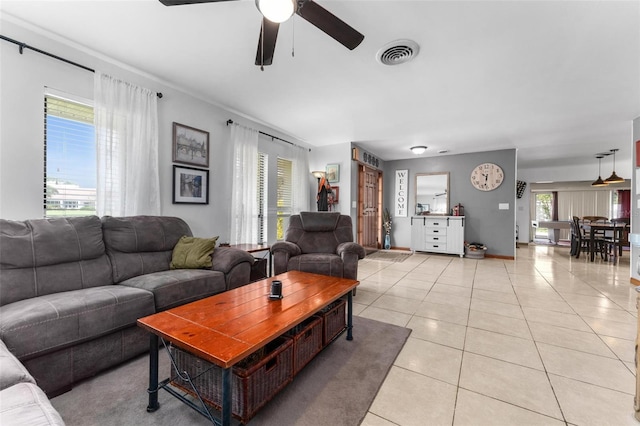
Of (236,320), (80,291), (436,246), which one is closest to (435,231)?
(436,246)

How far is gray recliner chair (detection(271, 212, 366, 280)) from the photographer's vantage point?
10.2 ft

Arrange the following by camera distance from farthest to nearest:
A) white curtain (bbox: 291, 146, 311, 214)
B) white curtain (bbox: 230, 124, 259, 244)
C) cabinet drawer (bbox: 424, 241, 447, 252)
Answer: cabinet drawer (bbox: 424, 241, 447, 252)
white curtain (bbox: 291, 146, 311, 214)
white curtain (bbox: 230, 124, 259, 244)

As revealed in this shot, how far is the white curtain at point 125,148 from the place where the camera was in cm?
246

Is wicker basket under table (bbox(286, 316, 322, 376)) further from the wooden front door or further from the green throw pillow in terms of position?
the wooden front door

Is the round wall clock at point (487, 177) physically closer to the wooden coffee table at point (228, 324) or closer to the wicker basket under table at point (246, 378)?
the wooden coffee table at point (228, 324)

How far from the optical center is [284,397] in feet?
4.72

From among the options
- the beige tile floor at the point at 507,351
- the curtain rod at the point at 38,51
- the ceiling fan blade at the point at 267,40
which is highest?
the curtain rod at the point at 38,51

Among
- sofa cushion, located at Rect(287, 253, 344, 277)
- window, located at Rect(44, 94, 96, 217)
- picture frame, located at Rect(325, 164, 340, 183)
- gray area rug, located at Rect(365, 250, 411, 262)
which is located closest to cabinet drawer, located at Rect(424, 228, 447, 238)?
gray area rug, located at Rect(365, 250, 411, 262)

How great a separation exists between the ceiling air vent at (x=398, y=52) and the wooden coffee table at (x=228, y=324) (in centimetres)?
208

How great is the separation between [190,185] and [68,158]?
1122 millimetres

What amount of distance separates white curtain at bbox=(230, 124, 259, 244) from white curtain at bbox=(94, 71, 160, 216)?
3.40 feet

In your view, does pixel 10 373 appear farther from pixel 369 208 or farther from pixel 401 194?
pixel 401 194

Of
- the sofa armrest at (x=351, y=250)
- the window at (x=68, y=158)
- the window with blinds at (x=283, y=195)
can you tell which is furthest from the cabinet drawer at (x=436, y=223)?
the window at (x=68, y=158)

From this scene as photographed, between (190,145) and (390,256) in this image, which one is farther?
(390,256)
